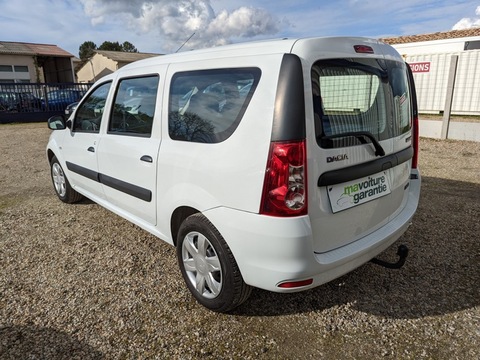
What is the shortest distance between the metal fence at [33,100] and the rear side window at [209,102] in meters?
17.1

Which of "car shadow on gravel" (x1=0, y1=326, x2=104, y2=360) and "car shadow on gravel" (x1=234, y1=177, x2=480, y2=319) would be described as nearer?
"car shadow on gravel" (x1=0, y1=326, x2=104, y2=360)

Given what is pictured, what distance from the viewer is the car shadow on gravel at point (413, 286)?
2.59m

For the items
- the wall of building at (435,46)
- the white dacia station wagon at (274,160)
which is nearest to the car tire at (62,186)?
the white dacia station wagon at (274,160)

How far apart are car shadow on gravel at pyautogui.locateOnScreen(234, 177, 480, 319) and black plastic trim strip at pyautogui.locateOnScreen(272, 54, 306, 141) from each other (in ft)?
4.47

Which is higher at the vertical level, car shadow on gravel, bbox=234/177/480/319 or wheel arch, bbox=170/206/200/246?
wheel arch, bbox=170/206/200/246

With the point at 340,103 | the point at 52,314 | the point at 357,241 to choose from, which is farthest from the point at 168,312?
the point at 340,103

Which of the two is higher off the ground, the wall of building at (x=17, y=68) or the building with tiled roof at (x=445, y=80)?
the wall of building at (x=17, y=68)

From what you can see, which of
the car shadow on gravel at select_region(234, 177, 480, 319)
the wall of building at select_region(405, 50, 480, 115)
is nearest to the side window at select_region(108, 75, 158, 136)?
the car shadow on gravel at select_region(234, 177, 480, 319)

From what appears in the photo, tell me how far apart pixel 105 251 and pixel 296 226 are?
2296 mm

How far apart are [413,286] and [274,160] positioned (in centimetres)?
175

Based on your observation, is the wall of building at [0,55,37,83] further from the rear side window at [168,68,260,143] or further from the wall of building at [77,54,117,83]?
the rear side window at [168,68,260,143]

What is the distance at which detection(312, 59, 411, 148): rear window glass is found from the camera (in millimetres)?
2064

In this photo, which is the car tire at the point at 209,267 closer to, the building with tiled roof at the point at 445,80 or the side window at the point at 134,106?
the side window at the point at 134,106

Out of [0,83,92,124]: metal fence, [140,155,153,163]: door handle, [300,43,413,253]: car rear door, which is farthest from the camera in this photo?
[0,83,92,124]: metal fence
